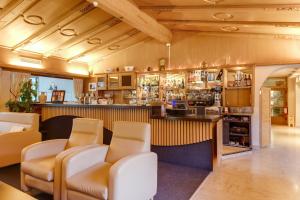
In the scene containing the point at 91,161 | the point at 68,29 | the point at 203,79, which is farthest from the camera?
the point at 203,79

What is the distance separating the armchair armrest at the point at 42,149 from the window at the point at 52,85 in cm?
451

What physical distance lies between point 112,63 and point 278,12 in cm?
622

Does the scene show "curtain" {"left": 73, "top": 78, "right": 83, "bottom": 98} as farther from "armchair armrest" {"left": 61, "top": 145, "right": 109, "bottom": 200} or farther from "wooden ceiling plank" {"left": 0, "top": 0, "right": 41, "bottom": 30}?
"armchair armrest" {"left": 61, "top": 145, "right": 109, "bottom": 200}

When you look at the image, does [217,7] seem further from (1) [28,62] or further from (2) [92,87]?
(2) [92,87]

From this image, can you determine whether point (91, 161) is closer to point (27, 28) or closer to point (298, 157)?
point (27, 28)

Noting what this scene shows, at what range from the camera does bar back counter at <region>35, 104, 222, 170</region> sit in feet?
13.2

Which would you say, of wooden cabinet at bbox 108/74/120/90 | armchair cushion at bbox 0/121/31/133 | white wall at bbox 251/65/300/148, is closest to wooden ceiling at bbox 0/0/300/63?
white wall at bbox 251/65/300/148

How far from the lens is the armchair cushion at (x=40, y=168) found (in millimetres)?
2672

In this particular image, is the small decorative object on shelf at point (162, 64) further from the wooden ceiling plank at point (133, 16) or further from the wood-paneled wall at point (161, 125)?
the wood-paneled wall at point (161, 125)

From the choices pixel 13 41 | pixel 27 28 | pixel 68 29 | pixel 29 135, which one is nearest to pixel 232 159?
pixel 29 135

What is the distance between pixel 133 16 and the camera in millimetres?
4773

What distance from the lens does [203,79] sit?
6852 mm

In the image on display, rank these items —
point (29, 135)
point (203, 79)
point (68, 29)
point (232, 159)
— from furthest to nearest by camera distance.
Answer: point (203, 79) → point (68, 29) → point (232, 159) → point (29, 135)

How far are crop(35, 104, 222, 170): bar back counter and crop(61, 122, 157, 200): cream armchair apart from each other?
54.9 inches
